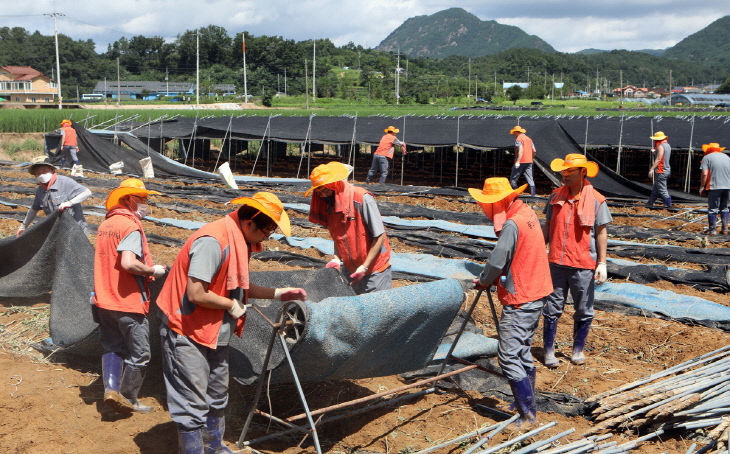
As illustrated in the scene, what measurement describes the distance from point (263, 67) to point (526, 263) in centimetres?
6973

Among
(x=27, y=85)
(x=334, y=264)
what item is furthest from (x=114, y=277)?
(x=27, y=85)

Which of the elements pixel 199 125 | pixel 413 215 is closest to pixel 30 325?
pixel 413 215

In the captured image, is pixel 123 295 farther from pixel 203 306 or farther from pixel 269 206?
pixel 269 206

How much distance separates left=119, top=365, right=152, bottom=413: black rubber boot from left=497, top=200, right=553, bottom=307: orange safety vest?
2.51 meters

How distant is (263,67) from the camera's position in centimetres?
7075

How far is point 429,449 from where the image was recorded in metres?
3.85

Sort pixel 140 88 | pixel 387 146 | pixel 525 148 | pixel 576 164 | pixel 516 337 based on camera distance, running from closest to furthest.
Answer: pixel 516 337
pixel 576 164
pixel 525 148
pixel 387 146
pixel 140 88

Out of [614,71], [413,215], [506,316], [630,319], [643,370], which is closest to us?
[506,316]

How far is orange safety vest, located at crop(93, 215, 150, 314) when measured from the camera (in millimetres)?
4336

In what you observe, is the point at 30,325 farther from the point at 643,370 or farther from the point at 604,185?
the point at 604,185

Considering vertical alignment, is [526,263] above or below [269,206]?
below

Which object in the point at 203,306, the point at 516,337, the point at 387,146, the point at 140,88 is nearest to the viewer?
the point at 203,306

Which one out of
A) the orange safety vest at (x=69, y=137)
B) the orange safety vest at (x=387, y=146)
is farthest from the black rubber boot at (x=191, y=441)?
the orange safety vest at (x=69, y=137)

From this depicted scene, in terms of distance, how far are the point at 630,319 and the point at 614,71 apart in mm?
159815
